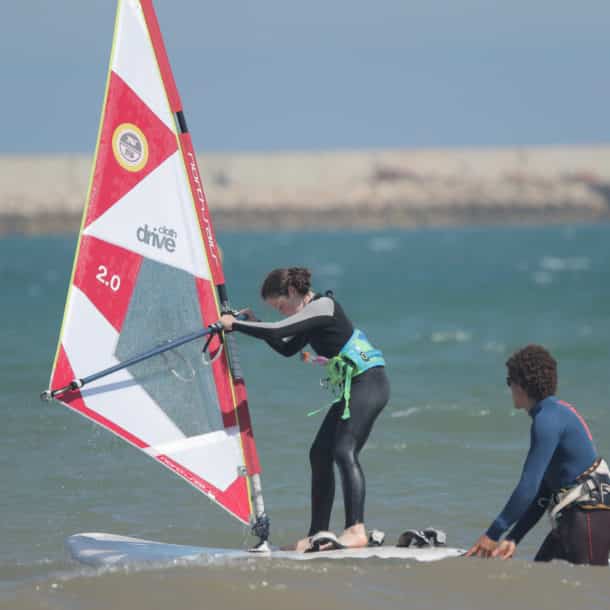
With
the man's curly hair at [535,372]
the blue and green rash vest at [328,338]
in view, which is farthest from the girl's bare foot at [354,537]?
the man's curly hair at [535,372]

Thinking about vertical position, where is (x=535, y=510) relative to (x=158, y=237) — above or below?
below

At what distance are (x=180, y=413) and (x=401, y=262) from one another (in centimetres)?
5570

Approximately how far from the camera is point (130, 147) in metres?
6.72

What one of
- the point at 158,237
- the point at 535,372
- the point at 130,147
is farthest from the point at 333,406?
the point at 130,147

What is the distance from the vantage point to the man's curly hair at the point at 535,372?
5801mm

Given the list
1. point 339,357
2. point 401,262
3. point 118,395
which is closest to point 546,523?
point 339,357

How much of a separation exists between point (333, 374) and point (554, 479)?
1.33m

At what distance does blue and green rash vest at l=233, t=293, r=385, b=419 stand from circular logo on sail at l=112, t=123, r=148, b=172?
95cm

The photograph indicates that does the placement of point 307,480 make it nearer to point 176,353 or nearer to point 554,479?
point 176,353

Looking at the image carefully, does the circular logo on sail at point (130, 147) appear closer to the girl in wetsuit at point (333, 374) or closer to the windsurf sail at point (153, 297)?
the windsurf sail at point (153, 297)

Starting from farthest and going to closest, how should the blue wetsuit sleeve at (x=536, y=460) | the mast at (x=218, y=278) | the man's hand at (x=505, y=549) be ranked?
the mast at (x=218, y=278) → the man's hand at (x=505, y=549) → the blue wetsuit sleeve at (x=536, y=460)

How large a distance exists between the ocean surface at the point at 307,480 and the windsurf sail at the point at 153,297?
0.72m

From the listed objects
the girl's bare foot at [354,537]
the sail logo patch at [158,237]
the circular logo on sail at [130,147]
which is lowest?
the girl's bare foot at [354,537]

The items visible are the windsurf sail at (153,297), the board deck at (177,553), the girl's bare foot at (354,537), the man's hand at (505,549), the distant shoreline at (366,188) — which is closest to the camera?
the man's hand at (505,549)
